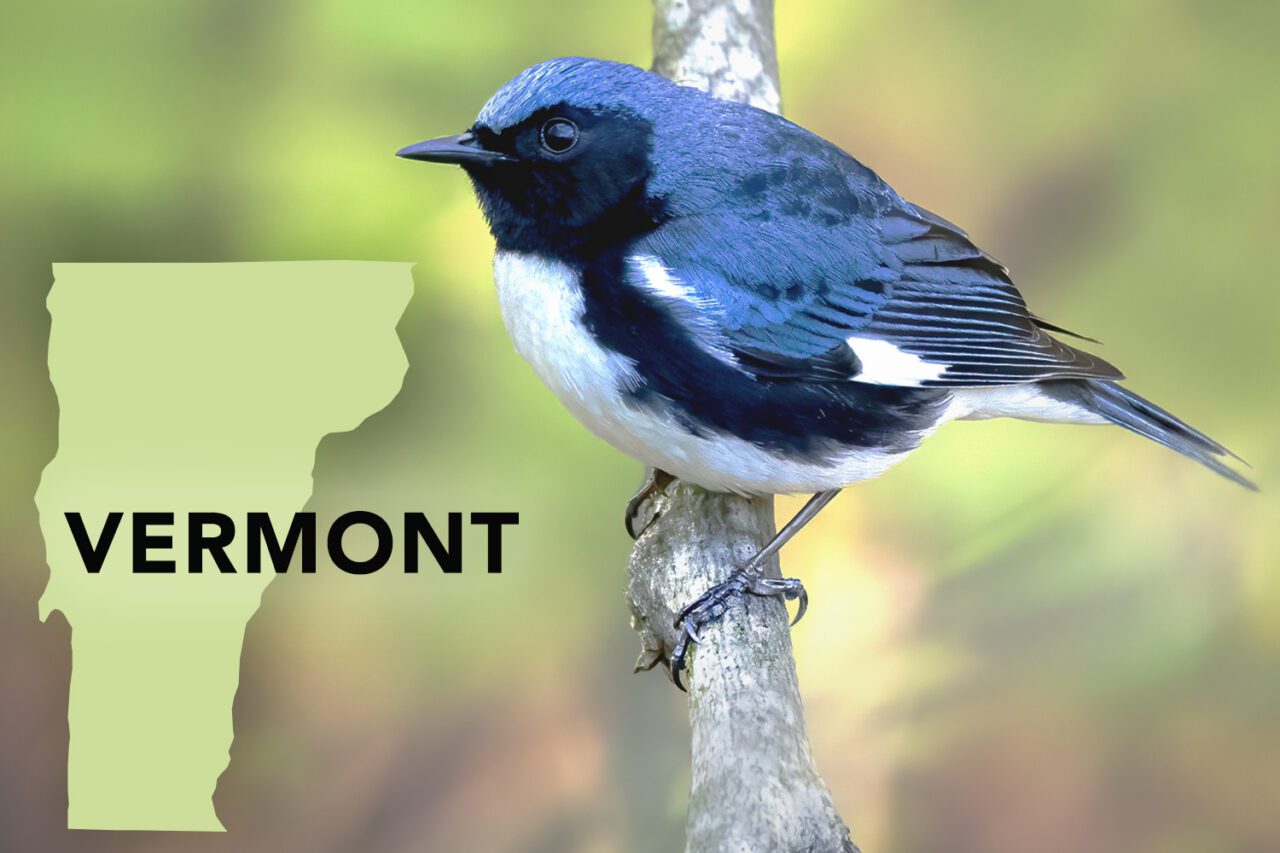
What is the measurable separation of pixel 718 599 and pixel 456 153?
2.24 ft

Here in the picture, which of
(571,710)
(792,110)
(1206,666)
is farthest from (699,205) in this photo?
(1206,666)

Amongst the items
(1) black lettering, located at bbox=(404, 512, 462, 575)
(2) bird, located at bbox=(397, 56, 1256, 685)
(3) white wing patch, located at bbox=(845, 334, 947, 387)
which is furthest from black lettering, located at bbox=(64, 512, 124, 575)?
(3) white wing patch, located at bbox=(845, 334, 947, 387)

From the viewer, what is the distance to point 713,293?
175 centimetres

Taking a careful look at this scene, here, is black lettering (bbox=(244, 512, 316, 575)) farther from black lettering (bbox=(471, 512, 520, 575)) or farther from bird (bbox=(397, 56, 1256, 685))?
bird (bbox=(397, 56, 1256, 685))

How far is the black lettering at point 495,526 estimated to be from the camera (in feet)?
9.59

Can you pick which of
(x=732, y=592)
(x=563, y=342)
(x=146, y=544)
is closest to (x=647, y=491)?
(x=732, y=592)

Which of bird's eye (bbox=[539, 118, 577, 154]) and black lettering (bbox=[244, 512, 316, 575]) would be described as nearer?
bird's eye (bbox=[539, 118, 577, 154])

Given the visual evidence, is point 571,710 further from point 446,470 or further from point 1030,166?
point 1030,166

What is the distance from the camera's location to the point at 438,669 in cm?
298

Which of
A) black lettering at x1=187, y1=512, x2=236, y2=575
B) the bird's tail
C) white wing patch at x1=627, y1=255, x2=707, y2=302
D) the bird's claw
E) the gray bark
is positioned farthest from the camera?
black lettering at x1=187, y1=512, x2=236, y2=575

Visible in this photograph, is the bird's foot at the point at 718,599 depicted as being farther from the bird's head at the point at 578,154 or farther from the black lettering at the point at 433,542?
the black lettering at the point at 433,542

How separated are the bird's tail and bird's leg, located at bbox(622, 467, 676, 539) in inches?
23.9

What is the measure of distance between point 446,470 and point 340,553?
318 mm

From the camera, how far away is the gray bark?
142 cm
